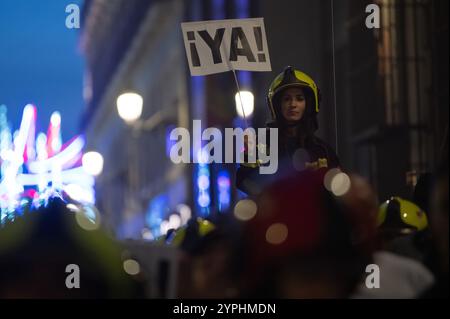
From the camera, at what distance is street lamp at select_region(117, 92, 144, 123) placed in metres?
7.71

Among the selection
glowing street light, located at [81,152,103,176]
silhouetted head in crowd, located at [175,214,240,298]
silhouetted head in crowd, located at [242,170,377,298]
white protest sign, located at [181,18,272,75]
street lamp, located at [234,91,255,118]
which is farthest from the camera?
street lamp, located at [234,91,255,118]

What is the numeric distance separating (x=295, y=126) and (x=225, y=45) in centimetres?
58

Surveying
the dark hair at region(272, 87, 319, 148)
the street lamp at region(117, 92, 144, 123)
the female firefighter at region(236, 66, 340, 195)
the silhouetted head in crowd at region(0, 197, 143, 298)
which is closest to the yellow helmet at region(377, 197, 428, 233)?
the female firefighter at region(236, 66, 340, 195)

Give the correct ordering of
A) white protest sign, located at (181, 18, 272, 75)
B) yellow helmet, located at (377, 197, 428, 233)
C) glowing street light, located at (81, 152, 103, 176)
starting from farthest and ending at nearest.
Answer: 1. white protest sign, located at (181, 18, 272, 75)
2. glowing street light, located at (81, 152, 103, 176)
3. yellow helmet, located at (377, 197, 428, 233)

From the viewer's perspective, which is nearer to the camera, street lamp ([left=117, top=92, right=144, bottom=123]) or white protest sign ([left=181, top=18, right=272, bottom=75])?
white protest sign ([left=181, top=18, right=272, bottom=75])

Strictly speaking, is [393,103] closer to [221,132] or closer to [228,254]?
[221,132]

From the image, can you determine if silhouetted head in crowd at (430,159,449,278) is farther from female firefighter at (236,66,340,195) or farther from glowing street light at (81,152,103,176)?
glowing street light at (81,152,103,176)

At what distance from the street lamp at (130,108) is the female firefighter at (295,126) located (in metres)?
0.74

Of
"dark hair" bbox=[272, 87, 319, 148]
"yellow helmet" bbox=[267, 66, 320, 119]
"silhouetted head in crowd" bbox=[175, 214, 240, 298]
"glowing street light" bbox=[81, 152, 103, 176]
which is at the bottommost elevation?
"silhouetted head in crowd" bbox=[175, 214, 240, 298]

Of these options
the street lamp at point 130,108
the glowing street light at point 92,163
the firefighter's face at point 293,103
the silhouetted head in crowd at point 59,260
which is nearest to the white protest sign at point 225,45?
the firefighter's face at point 293,103

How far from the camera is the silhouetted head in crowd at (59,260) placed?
5.90m

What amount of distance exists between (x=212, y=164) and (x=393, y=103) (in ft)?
10.6

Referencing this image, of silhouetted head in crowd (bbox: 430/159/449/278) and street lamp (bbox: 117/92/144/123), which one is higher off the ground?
street lamp (bbox: 117/92/144/123)

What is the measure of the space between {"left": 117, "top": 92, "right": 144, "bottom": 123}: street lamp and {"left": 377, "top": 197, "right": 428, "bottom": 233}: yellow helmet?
142 centimetres
